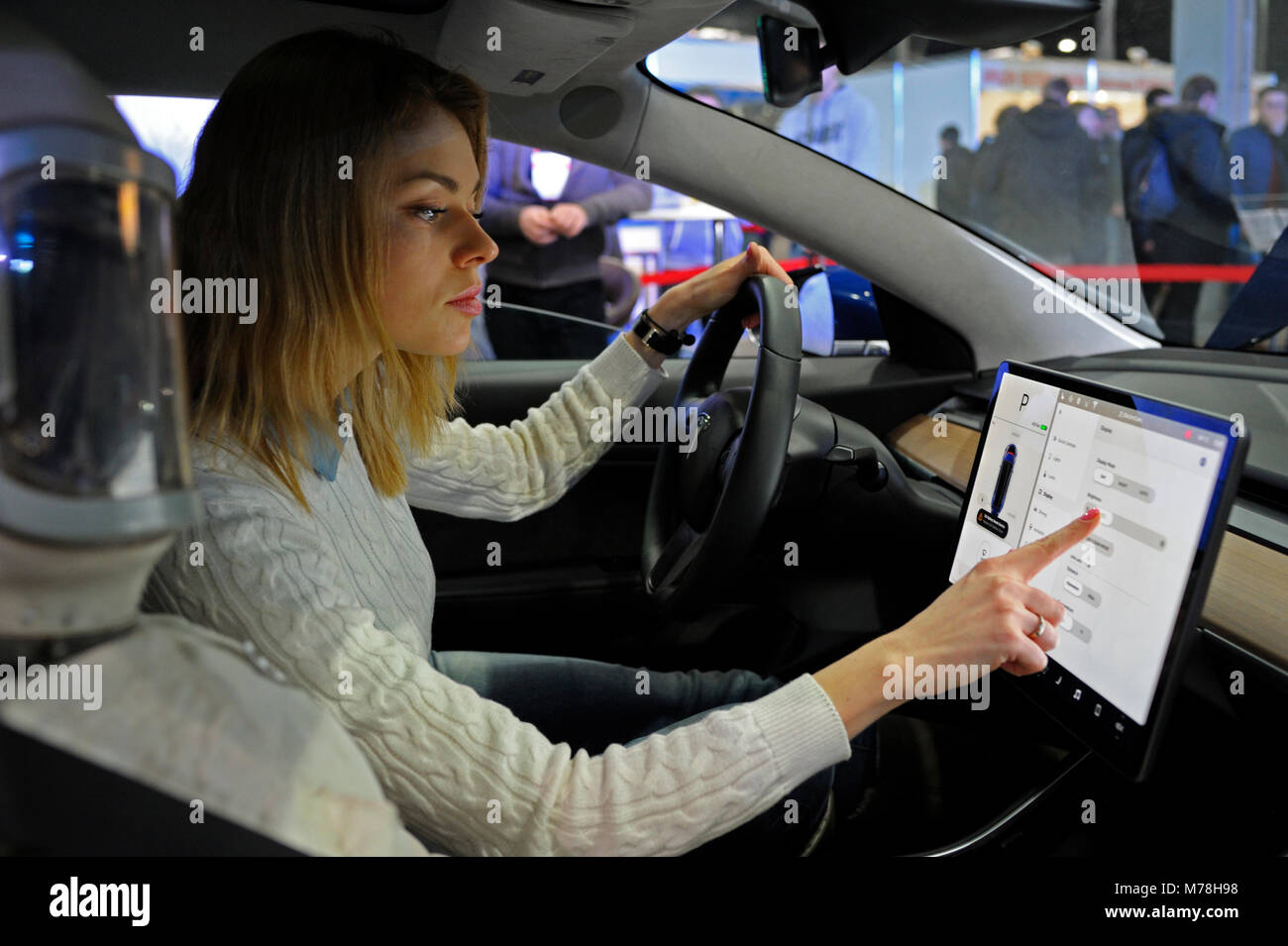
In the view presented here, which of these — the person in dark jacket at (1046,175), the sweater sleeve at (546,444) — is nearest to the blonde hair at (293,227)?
the sweater sleeve at (546,444)

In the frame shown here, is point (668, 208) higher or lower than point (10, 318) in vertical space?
higher

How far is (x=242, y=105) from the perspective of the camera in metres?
0.91

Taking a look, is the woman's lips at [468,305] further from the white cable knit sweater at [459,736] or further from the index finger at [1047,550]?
the index finger at [1047,550]

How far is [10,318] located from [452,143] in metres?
0.68

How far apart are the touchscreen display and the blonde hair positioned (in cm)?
62

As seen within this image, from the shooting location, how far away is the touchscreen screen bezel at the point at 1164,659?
71 centimetres

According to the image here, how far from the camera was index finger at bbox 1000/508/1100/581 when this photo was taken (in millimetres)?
815

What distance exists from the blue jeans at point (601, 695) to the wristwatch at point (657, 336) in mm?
464

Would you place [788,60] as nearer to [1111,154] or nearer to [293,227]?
[293,227]

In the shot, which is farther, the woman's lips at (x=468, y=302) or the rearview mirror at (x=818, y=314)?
the rearview mirror at (x=818, y=314)
